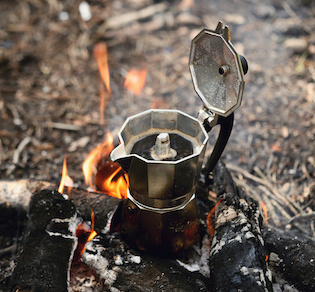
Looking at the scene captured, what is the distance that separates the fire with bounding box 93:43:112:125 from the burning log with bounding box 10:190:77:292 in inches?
54.4

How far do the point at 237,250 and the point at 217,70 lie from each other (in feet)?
2.12

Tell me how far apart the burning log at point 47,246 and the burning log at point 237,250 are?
1.84 ft

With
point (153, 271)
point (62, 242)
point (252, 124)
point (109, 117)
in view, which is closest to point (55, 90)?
point (109, 117)

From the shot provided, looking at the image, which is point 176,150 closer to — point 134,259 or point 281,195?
point 134,259

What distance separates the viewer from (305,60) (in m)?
3.11

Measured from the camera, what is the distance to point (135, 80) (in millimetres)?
3193

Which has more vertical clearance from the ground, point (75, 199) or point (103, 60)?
point (75, 199)

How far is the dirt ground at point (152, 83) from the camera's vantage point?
2.27 m

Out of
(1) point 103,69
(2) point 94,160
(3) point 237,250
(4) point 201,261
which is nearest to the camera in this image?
(3) point 237,250

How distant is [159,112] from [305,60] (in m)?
2.34

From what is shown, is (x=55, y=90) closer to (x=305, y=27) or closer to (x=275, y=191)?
(x=275, y=191)

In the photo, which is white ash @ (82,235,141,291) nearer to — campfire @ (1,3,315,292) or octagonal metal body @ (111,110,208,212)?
campfire @ (1,3,315,292)

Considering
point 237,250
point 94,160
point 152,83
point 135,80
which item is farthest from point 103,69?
point 237,250

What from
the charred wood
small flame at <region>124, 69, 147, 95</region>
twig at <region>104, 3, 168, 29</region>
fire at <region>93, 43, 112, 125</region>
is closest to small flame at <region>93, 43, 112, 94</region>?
fire at <region>93, 43, 112, 125</region>
